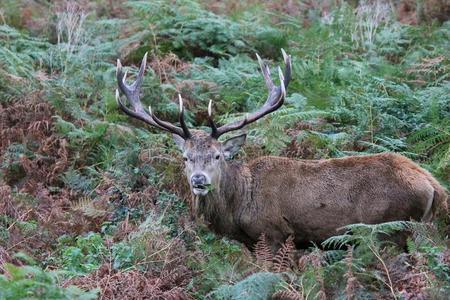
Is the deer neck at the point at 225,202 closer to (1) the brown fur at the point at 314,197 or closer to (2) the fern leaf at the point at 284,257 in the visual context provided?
(1) the brown fur at the point at 314,197

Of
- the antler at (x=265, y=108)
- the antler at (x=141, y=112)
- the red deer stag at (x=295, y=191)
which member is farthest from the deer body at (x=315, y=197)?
the antler at (x=141, y=112)

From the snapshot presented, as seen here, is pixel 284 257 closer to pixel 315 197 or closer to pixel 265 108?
pixel 315 197

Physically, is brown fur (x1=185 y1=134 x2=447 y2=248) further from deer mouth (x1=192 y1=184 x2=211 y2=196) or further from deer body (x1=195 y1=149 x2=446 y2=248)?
deer mouth (x1=192 y1=184 x2=211 y2=196)

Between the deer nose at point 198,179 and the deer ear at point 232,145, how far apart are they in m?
0.61

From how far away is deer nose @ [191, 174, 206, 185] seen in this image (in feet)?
28.0

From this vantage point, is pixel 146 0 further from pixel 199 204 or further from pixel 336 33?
pixel 199 204

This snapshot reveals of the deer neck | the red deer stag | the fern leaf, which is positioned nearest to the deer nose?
the red deer stag

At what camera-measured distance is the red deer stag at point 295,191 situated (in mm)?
8453

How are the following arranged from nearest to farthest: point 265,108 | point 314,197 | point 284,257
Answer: point 284,257, point 314,197, point 265,108

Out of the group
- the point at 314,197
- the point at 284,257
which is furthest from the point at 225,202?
the point at 284,257

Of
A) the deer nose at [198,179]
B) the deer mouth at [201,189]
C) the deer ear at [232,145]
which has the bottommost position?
the deer mouth at [201,189]

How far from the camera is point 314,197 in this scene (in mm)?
8719

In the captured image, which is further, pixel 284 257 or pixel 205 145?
pixel 205 145

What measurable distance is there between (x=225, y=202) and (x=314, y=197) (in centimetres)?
93
